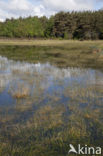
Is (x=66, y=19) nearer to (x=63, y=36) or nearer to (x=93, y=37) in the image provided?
(x=63, y=36)

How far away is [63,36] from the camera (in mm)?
86688

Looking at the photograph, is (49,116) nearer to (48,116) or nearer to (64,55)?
(48,116)

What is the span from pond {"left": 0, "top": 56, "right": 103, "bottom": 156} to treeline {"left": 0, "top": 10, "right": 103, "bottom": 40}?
66110mm

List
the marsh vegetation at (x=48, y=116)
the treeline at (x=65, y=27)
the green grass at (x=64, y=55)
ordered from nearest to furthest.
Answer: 1. the marsh vegetation at (x=48, y=116)
2. the green grass at (x=64, y=55)
3. the treeline at (x=65, y=27)

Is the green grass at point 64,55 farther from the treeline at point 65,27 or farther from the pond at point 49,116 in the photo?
the treeline at point 65,27

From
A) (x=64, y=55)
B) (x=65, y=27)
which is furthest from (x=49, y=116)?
(x=65, y=27)

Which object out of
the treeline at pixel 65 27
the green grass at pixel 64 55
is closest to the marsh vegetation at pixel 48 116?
the green grass at pixel 64 55

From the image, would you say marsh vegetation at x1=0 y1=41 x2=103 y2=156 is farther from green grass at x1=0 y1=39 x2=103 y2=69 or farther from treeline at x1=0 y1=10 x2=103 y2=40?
treeline at x1=0 y1=10 x2=103 y2=40

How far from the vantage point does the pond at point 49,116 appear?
255 inches

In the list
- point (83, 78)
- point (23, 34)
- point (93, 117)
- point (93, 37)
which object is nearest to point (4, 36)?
point (23, 34)

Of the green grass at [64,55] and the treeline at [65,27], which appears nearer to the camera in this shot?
the green grass at [64,55]

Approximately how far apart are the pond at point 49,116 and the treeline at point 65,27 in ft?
217

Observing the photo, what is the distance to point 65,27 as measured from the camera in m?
84.7

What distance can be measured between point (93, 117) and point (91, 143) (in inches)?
85.7
